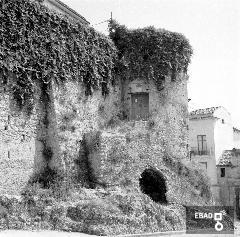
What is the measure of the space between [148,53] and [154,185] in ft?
24.5

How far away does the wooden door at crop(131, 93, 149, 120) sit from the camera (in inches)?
993

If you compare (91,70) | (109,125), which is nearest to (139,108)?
(109,125)

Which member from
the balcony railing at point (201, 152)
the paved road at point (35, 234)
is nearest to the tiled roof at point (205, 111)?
the balcony railing at point (201, 152)

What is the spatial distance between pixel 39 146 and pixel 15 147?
1.37 metres

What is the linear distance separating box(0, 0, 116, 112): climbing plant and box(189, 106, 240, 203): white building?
53.2 ft

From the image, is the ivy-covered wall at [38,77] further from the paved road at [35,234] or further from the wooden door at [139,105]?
the wooden door at [139,105]

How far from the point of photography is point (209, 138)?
37.5 metres

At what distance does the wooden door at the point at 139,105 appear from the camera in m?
25.2

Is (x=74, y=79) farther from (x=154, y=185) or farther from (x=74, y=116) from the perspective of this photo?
(x=154, y=185)

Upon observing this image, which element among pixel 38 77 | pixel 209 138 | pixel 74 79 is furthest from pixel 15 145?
pixel 209 138

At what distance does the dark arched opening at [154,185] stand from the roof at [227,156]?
14.2m

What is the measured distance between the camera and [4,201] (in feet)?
53.3

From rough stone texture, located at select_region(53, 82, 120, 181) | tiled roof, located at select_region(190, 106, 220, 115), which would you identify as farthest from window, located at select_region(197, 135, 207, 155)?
rough stone texture, located at select_region(53, 82, 120, 181)

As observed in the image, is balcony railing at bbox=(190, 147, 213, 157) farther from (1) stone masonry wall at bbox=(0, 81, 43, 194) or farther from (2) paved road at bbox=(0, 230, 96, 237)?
(2) paved road at bbox=(0, 230, 96, 237)
